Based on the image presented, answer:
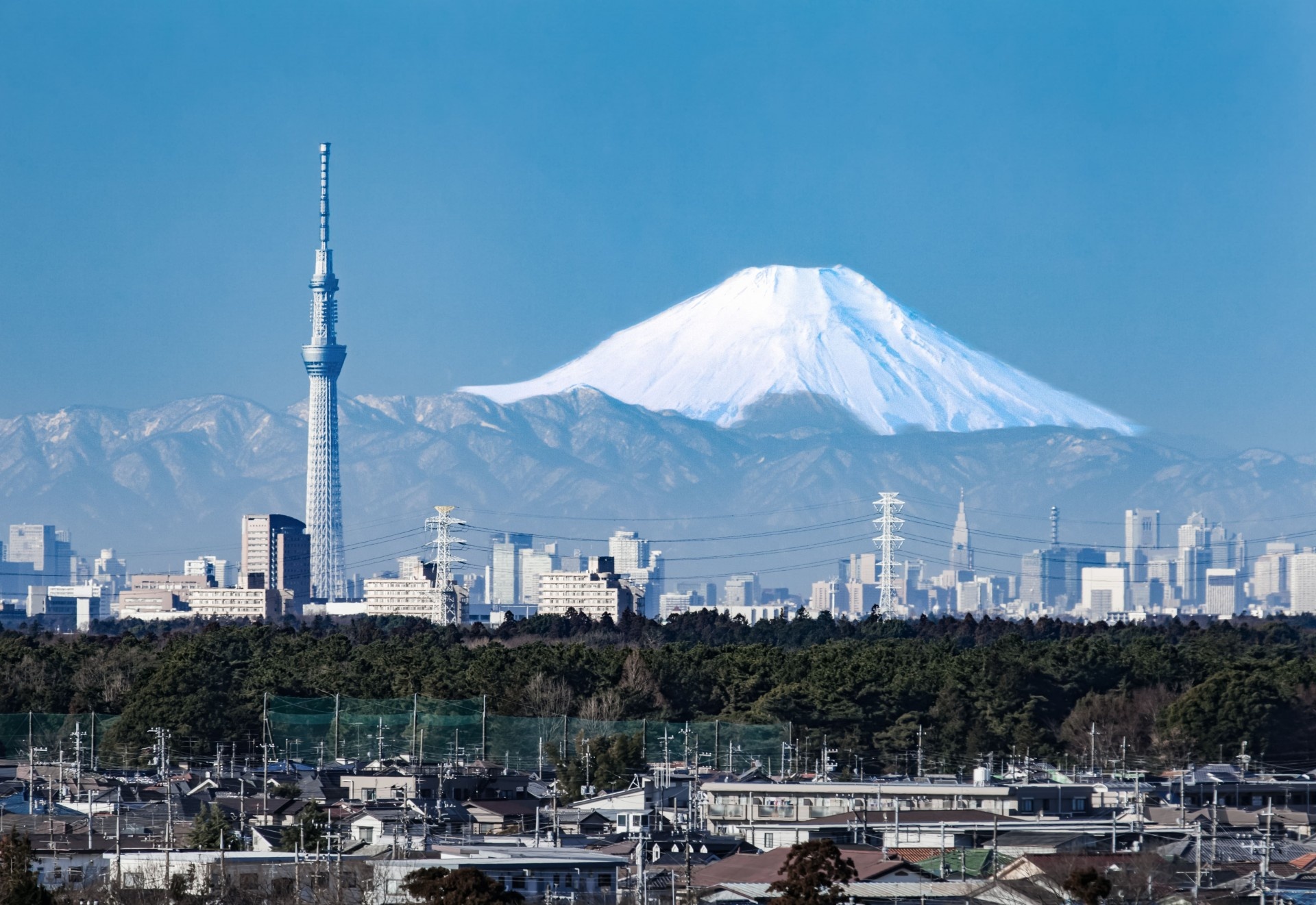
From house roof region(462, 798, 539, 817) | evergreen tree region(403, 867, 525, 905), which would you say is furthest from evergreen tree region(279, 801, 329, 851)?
evergreen tree region(403, 867, 525, 905)

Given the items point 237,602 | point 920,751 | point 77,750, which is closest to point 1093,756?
point 920,751

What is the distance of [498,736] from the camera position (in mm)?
60688

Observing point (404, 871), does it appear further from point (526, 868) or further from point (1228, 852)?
point (1228, 852)

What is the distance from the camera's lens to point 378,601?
194 metres

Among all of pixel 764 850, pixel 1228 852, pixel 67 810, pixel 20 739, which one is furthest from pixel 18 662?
pixel 1228 852

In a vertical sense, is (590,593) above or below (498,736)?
above

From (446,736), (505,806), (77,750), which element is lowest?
(505,806)

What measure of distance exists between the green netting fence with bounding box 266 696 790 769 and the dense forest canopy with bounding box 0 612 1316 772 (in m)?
1.81

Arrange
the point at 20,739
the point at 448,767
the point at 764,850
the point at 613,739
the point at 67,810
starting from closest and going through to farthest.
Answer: the point at 764,850, the point at 67,810, the point at 448,767, the point at 613,739, the point at 20,739

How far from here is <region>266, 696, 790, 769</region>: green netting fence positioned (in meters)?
59.1

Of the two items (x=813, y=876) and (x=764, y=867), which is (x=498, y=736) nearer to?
(x=764, y=867)

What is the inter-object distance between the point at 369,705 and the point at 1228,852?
111 ft

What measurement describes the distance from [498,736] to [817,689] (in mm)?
9055

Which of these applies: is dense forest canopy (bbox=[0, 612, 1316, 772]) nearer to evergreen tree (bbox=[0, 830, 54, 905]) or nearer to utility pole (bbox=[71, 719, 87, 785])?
utility pole (bbox=[71, 719, 87, 785])
